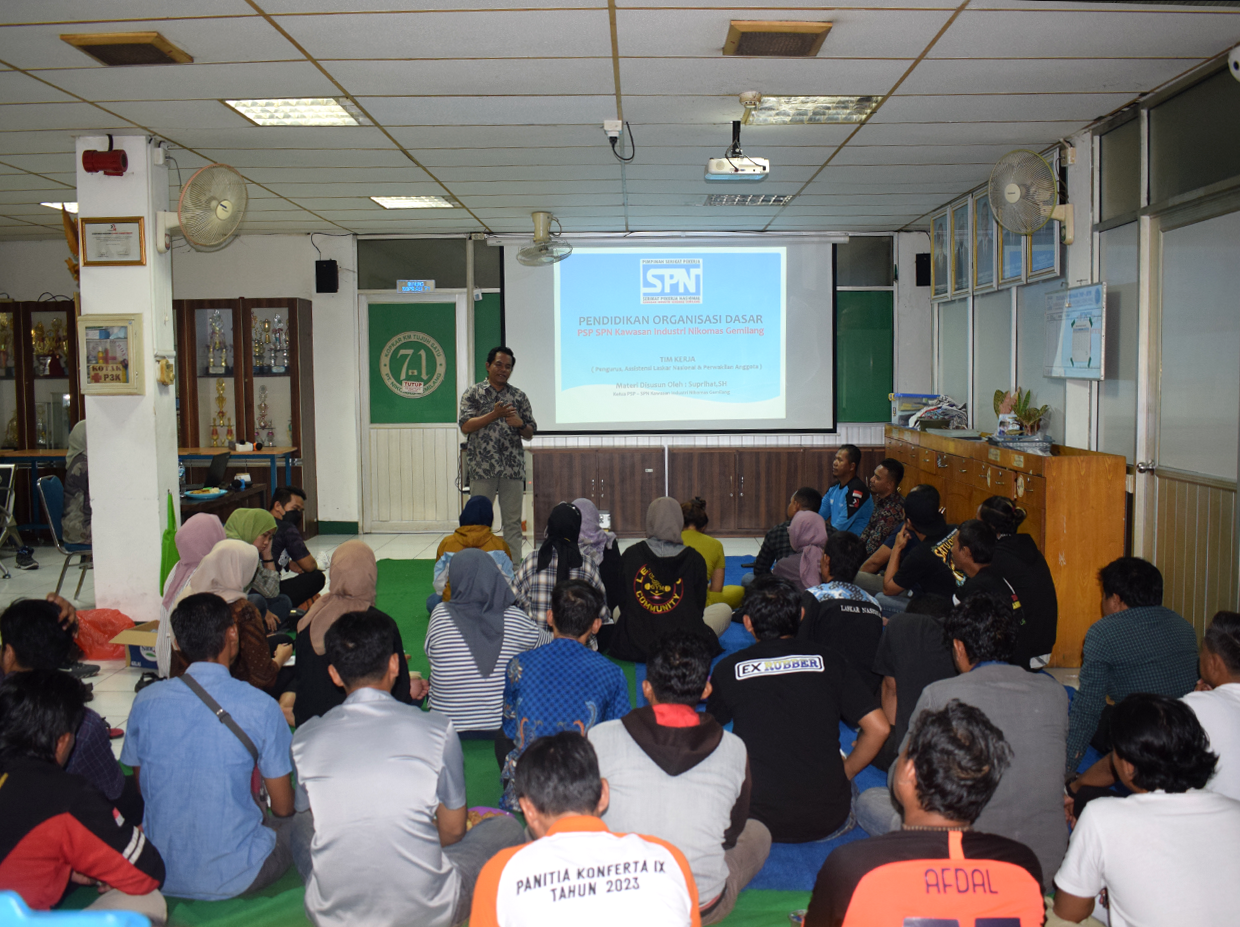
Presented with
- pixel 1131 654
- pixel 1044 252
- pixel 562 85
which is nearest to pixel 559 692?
pixel 1131 654

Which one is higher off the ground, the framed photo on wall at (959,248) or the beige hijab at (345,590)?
the framed photo on wall at (959,248)

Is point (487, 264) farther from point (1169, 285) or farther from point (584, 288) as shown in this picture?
point (1169, 285)

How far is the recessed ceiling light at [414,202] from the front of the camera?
7207 mm

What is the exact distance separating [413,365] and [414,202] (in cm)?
207

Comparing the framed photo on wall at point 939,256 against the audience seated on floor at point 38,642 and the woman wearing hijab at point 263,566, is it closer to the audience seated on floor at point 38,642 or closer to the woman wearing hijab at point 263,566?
the woman wearing hijab at point 263,566

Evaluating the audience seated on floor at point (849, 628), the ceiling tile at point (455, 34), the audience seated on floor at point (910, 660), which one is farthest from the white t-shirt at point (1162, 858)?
the ceiling tile at point (455, 34)

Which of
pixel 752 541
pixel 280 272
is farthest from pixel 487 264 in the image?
pixel 752 541

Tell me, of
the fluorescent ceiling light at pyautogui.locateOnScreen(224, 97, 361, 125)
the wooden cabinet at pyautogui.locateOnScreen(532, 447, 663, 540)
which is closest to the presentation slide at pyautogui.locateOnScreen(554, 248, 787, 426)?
the wooden cabinet at pyautogui.locateOnScreen(532, 447, 663, 540)

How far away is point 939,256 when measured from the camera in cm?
818

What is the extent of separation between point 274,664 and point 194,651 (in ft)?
3.53

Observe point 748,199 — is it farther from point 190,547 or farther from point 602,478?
point 190,547

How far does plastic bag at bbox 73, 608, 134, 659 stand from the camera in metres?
5.06

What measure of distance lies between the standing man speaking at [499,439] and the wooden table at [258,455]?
2448mm

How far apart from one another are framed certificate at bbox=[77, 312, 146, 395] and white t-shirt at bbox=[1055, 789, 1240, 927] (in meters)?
5.19
